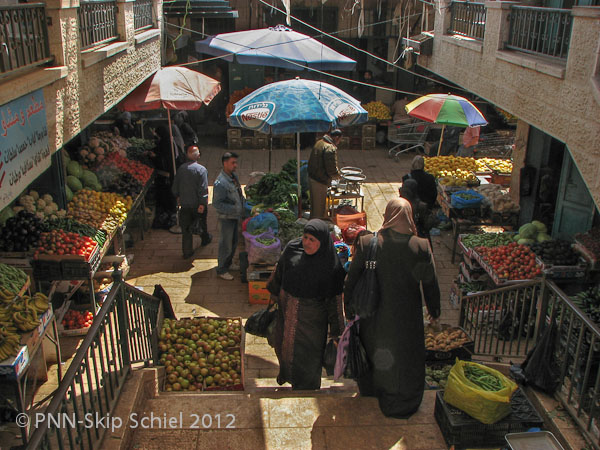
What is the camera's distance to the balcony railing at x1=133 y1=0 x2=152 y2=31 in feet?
35.5

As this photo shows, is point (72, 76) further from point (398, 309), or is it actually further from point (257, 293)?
point (398, 309)

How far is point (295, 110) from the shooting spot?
8836 mm

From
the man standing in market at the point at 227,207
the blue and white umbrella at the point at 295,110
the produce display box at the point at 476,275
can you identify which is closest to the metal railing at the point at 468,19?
the blue and white umbrella at the point at 295,110

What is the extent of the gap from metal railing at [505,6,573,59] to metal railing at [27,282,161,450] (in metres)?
6.02

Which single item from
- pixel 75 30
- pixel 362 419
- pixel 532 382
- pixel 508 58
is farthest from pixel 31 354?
pixel 508 58

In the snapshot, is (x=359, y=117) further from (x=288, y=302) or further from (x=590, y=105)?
(x=288, y=302)

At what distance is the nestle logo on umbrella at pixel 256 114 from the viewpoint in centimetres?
889

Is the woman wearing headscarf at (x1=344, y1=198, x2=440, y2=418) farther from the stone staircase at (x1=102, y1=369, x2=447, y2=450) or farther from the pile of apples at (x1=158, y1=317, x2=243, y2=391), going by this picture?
the pile of apples at (x1=158, y1=317, x2=243, y2=391)

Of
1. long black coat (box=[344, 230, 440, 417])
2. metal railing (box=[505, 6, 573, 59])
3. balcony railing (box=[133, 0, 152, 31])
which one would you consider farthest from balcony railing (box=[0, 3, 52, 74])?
metal railing (box=[505, 6, 573, 59])

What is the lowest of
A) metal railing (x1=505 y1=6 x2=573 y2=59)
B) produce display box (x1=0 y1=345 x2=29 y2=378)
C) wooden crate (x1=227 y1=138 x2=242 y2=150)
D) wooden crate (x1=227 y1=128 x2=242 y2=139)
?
wooden crate (x1=227 y1=138 x2=242 y2=150)

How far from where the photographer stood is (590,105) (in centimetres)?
581

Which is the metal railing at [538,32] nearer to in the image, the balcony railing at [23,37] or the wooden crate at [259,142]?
the balcony railing at [23,37]

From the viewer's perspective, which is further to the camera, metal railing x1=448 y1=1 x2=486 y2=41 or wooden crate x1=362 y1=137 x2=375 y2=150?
wooden crate x1=362 y1=137 x2=375 y2=150

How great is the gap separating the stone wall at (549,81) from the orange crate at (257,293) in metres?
4.22
